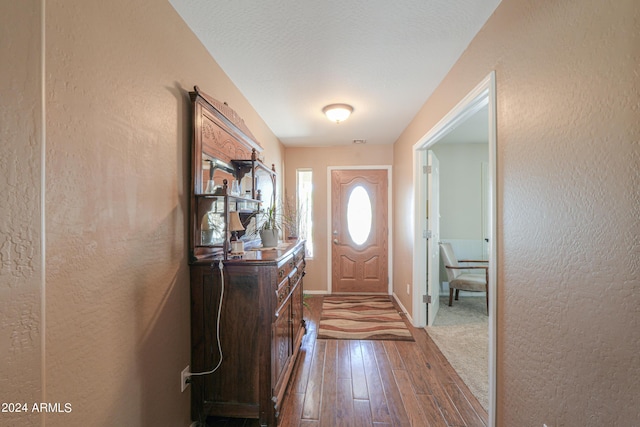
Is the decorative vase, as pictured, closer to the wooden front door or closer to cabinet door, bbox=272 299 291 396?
cabinet door, bbox=272 299 291 396

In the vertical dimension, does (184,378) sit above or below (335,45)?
below

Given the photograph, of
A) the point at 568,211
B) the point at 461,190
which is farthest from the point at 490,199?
the point at 461,190

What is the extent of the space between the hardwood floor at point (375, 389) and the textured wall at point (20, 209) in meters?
1.37

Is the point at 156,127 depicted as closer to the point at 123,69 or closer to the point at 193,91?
the point at 123,69

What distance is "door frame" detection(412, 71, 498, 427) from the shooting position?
5.16 ft

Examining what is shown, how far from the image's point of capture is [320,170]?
4723 millimetres

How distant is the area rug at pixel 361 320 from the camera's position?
3070 mm

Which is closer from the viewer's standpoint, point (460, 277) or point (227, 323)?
point (227, 323)

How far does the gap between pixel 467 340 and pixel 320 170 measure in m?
3.16

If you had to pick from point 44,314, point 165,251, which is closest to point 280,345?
point 165,251

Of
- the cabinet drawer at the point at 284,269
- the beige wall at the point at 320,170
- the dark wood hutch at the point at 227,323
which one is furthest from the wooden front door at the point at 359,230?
the dark wood hutch at the point at 227,323

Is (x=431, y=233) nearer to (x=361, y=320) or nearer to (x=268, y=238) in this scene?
(x=361, y=320)

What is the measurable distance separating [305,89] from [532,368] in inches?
100.0

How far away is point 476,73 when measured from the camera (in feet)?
5.89
